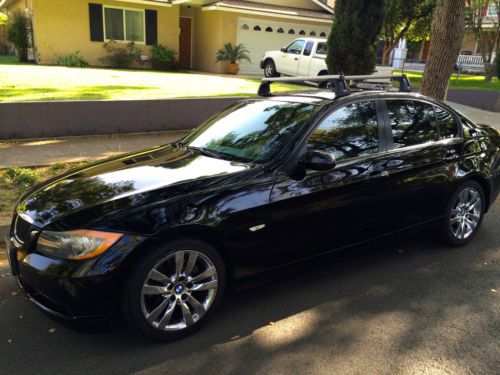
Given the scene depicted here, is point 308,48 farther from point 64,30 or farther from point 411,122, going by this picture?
point 411,122

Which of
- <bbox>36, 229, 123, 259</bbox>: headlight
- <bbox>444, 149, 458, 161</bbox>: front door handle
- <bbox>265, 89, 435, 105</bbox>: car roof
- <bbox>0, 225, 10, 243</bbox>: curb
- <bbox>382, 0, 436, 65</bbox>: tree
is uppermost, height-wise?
<bbox>382, 0, 436, 65</bbox>: tree

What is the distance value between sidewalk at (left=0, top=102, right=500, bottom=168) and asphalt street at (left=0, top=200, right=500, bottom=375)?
319 centimetres

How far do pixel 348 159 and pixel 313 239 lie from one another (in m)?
0.74

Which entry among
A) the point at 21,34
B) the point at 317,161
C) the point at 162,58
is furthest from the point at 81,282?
the point at 21,34

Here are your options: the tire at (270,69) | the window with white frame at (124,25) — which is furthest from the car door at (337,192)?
the window with white frame at (124,25)

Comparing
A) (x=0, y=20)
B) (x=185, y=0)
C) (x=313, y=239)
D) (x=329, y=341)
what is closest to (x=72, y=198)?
(x=313, y=239)

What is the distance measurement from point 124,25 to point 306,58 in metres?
8.29

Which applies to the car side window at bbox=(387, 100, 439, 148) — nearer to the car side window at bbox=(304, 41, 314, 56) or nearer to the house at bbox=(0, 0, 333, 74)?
the car side window at bbox=(304, 41, 314, 56)

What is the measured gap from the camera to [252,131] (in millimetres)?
3953

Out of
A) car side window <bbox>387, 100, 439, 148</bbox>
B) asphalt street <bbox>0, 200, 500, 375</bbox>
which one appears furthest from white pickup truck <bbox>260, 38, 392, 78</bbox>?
asphalt street <bbox>0, 200, 500, 375</bbox>

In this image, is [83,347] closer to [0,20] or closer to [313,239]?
[313,239]

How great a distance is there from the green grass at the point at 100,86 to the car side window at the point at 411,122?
723 cm

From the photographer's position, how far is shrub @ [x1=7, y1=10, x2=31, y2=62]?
19.3 m

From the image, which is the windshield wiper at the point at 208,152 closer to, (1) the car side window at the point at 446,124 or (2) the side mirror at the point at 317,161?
(2) the side mirror at the point at 317,161
